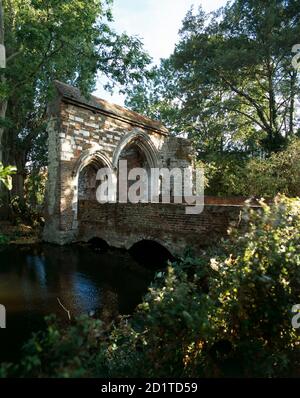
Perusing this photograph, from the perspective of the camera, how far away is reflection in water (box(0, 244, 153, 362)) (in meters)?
4.62

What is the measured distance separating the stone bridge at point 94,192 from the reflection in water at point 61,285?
3.16 feet

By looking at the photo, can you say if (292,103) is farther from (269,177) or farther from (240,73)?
(269,177)

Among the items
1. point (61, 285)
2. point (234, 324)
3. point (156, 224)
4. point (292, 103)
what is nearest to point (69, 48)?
point (156, 224)

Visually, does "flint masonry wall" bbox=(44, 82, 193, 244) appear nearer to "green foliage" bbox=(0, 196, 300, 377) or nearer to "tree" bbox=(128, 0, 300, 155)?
"tree" bbox=(128, 0, 300, 155)

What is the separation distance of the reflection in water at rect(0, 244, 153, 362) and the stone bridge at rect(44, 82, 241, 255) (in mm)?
962

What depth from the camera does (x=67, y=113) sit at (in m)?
10.9

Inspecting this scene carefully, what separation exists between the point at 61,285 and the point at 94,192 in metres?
7.35

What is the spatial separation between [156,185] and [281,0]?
12.3m

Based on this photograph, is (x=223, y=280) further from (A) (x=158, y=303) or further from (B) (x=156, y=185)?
(B) (x=156, y=185)

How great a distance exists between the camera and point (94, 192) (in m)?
13.4

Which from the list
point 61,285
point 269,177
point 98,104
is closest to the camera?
point 61,285

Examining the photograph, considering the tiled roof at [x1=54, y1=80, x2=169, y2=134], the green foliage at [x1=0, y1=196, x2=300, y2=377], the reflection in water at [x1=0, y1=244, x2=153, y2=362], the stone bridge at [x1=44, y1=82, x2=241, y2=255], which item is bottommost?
the reflection in water at [x1=0, y1=244, x2=153, y2=362]

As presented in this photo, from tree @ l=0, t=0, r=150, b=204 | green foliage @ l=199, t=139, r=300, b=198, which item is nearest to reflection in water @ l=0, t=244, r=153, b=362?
tree @ l=0, t=0, r=150, b=204

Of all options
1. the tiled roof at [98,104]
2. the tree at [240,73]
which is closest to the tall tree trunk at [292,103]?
the tree at [240,73]
